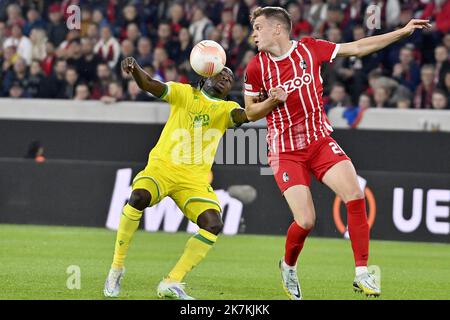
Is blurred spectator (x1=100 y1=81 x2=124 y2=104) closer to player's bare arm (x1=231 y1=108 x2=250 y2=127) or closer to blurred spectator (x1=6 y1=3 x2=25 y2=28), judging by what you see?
blurred spectator (x1=6 y1=3 x2=25 y2=28)

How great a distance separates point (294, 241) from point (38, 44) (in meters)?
11.5

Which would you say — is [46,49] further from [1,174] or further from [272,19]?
[272,19]

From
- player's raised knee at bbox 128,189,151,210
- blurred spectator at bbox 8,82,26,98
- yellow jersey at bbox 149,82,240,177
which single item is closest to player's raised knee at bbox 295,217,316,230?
yellow jersey at bbox 149,82,240,177

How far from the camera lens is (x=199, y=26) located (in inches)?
774

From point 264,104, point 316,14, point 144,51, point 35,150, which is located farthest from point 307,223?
point 144,51

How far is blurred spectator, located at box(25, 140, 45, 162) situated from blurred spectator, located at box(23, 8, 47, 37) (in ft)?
10.0

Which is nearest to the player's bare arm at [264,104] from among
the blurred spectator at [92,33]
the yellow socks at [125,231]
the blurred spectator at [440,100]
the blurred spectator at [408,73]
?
the yellow socks at [125,231]

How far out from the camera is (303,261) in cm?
1345

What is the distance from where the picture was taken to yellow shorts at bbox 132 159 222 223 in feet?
32.6

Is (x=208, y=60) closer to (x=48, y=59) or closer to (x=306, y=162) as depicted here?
(x=306, y=162)

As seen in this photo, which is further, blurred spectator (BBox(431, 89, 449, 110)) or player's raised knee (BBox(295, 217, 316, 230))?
blurred spectator (BBox(431, 89, 449, 110))

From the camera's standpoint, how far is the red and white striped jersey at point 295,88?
Result: 978 cm

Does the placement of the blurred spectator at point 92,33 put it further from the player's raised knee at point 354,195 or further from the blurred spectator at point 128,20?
the player's raised knee at point 354,195
